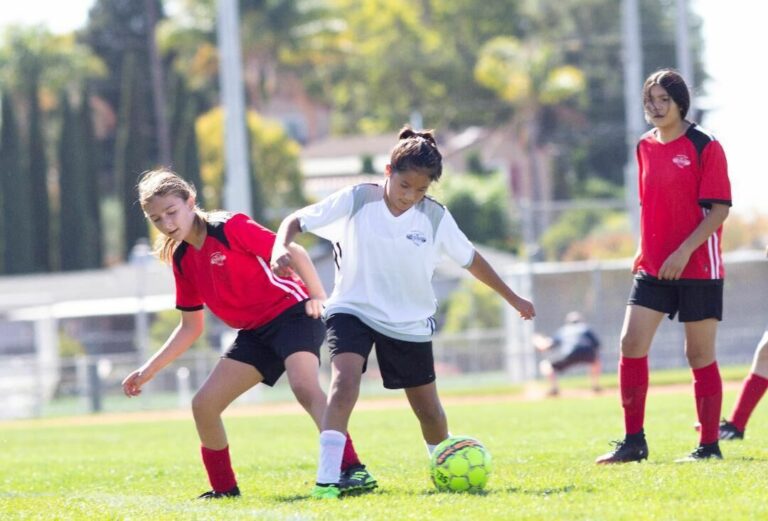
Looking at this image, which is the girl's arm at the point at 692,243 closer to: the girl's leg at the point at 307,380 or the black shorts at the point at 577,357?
the girl's leg at the point at 307,380

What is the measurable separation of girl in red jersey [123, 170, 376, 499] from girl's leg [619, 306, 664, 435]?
5.70ft

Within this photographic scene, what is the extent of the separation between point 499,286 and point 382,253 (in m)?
0.65

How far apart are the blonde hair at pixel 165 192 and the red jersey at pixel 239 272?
6cm

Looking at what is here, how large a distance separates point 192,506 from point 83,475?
3.30 metres

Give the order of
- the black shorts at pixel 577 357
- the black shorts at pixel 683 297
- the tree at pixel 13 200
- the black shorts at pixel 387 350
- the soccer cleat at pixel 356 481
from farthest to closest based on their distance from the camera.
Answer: the tree at pixel 13 200
the black shorts at pixel 577 357
the black shorts at pixel 683 297
the soccer cleat at pixel 356 481
the black shorts at pixel 387 350

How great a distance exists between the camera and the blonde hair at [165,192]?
301 inches

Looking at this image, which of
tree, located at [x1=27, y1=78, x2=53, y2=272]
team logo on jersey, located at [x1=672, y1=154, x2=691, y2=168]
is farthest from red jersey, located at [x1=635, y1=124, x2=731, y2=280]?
tree, located at [x1=27, y1=78, x2=53, y2=272]

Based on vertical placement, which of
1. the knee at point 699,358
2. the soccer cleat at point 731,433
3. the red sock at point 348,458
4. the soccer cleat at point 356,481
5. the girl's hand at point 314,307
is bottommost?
the soccer cleat at point 731,433

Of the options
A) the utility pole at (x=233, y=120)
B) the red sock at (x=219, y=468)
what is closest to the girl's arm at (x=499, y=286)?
the red sock at (x=219, y=468)

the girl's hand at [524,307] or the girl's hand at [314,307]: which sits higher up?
the girl's hand at [314,307]

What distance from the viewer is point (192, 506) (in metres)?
7.47

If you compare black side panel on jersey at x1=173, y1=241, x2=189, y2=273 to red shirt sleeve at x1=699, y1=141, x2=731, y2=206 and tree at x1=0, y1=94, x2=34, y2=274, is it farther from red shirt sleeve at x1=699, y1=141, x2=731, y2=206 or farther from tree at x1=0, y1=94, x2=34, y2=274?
tree at x1=0, y1=94, x2=34, y2=274

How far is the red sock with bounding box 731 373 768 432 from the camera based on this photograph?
9.73 meters

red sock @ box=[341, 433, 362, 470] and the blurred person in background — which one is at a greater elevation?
red sock @ box=[341, 433, 362, 470]
